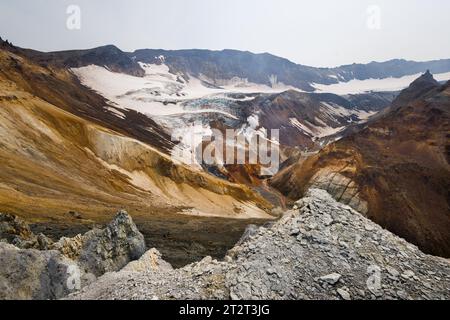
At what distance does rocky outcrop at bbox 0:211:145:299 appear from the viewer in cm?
1161

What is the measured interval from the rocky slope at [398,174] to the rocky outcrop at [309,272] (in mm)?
44098

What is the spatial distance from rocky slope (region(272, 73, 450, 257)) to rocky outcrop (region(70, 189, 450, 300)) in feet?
145

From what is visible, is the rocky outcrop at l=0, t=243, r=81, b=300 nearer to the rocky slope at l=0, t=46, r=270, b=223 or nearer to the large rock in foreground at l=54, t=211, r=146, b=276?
the large rock in foreground at l=54, t=211, r=146, b=276

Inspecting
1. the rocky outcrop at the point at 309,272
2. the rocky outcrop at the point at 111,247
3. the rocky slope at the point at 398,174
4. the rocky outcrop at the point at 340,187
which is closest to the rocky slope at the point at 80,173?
the rocky outcrop at the point at 111,247

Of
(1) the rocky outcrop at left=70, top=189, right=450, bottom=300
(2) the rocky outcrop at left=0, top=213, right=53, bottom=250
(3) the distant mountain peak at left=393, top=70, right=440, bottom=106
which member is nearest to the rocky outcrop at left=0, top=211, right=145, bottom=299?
(2) the rocky outcrop at left=0, top=213, right=53, bottom=250

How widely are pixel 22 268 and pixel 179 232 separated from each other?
20946mm

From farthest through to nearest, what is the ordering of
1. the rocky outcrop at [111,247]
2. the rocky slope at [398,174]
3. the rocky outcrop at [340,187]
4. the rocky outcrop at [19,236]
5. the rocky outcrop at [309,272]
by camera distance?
the rocky outcrop at [340,187] < the rocky slope at [398,174] < the rocky outcrop at [111,247] < the rocky outcrop at [19,236] < the rocky outcrop at [309,272]

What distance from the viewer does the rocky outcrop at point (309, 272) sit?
9.80 metres

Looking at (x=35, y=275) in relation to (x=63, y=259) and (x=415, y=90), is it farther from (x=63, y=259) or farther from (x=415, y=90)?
(x=415, y=90)

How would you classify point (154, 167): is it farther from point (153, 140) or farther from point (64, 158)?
point (153, 140)

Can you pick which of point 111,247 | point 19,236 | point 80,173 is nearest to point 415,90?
point 80,173

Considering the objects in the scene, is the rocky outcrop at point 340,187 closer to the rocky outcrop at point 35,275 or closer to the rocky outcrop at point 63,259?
the rocky outcrop at point 63,259

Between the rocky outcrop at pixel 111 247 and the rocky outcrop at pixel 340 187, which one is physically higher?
the rocky outcrop at pixel 111 247
